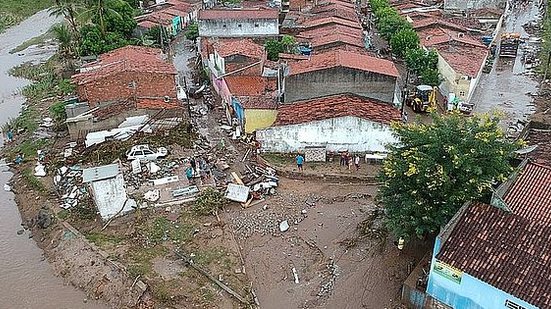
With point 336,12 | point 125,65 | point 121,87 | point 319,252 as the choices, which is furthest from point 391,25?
point 319,252

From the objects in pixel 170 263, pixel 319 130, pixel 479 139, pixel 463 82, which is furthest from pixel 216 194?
pixel 463 82

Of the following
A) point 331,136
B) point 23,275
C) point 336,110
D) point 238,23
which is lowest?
point 23,275

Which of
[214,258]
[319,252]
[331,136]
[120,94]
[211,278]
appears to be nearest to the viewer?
[211,278]

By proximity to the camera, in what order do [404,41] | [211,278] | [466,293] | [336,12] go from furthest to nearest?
[336,12] < [404,41] < [211,278] < [466,293]

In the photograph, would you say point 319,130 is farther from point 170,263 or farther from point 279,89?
point 170,263

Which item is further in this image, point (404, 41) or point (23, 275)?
point (404, 41)

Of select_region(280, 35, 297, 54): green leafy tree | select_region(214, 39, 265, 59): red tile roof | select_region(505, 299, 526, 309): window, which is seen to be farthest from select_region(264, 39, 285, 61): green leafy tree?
select_region(505, 299, 526, 309): window

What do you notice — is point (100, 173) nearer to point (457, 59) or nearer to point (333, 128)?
point (333, 128)
